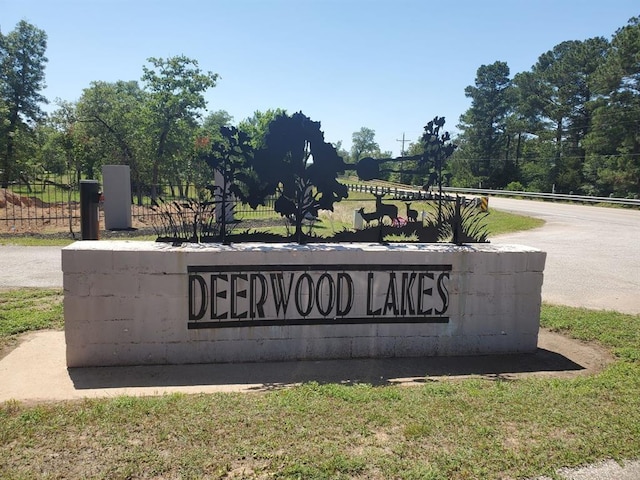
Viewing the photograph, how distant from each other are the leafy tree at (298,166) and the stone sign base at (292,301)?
21.1 inches

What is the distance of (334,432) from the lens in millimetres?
3209

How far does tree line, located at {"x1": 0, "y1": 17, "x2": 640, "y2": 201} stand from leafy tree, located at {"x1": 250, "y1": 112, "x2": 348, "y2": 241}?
11.6 m

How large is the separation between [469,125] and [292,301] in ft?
191

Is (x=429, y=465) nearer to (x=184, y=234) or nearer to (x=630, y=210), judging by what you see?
(x=184, y=234)

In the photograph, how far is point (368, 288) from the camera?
5.08m

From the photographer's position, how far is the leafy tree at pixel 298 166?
521cm

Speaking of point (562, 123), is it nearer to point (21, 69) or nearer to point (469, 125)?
point (469, 125)

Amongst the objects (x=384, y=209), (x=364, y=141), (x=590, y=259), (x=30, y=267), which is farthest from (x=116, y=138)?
(x=364, y=141)

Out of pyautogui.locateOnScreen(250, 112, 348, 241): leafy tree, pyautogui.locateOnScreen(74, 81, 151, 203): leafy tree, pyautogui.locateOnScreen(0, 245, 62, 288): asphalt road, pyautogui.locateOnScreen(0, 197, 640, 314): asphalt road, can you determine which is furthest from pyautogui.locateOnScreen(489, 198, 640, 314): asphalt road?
pyautogui.locateOnScreen(74, 81, 151, 203): leafy tree

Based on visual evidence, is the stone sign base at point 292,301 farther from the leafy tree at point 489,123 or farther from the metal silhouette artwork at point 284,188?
the leafy tree at point 489,123

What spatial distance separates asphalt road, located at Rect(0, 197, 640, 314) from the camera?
321 inches

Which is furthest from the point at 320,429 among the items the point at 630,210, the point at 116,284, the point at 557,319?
the point at 630,210

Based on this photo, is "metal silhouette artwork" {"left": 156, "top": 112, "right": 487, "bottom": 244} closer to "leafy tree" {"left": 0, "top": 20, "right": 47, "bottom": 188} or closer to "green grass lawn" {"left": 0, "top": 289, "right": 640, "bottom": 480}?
"green grass lawn" {"left": 0, "top": 289, "right": 640, "bottom": 480}

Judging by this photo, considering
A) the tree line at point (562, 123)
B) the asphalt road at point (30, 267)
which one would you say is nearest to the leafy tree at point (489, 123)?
the tree line at point (562, 123)
